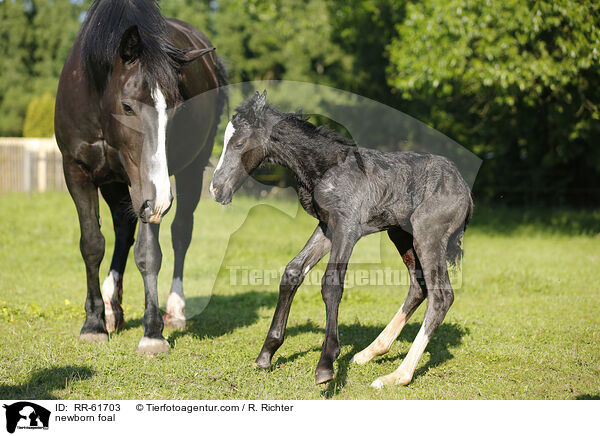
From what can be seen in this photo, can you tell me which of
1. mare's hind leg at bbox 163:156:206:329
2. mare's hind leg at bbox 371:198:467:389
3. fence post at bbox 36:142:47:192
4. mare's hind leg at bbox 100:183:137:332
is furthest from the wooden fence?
mare's hind leg at bbox 371:198:467:389

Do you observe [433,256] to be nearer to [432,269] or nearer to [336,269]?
[432,269]

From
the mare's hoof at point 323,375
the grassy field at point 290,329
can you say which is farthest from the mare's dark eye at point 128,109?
the mare's hoof at point 323,375

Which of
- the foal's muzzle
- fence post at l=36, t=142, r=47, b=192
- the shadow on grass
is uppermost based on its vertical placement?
the foal's muzzle

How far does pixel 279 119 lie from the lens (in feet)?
14.0

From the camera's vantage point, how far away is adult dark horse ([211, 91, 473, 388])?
4.15 m

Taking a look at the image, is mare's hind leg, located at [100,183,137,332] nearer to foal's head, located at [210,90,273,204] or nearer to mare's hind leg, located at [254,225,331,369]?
foal's head, located at [210,90,273,204]

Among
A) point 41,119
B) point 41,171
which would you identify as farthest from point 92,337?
point 41,119

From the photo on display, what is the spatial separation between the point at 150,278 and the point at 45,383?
1.29 metres

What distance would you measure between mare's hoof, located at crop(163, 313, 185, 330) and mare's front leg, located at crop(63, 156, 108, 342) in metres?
0.73

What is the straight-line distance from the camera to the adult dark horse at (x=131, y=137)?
4.42m
